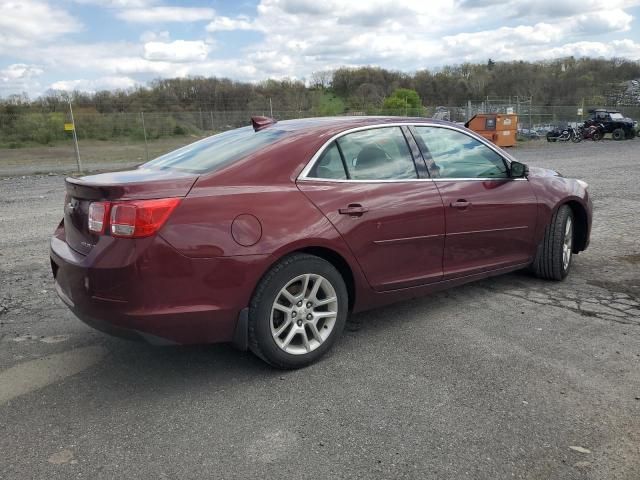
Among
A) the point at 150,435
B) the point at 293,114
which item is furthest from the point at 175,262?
→ the point at 293,114

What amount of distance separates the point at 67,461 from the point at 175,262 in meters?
1.07

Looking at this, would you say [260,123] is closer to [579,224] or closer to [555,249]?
[555,249]

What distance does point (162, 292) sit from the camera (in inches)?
119

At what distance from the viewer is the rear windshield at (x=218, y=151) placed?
3.58 m

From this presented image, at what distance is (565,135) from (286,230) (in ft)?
106

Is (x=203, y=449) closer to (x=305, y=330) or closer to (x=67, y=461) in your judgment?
(x=67, y=461)

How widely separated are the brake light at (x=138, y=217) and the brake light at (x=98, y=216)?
0.05 m

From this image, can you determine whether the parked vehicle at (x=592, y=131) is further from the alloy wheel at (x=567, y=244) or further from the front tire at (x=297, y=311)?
the front tire at (x=297, y=311)

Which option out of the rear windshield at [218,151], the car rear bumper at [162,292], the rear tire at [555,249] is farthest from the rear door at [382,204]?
the rear tire at [555,249]

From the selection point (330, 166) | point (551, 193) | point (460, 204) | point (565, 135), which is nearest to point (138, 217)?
point (330, 166)

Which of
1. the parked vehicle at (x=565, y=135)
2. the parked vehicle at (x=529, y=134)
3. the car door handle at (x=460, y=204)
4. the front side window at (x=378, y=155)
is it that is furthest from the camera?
the parked vehicle at (x=529, y=134)

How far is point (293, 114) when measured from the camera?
28703 mm

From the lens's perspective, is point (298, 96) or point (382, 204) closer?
point (382, 204)

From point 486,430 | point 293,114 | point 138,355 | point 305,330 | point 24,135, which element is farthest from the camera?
point 293,114
